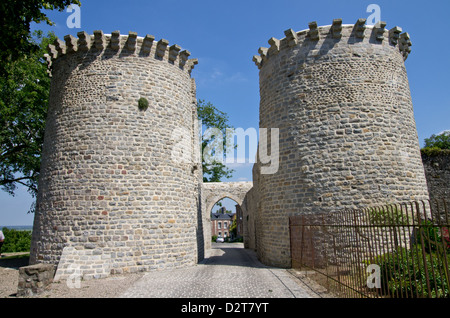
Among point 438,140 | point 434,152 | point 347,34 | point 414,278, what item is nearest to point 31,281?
point 414,278

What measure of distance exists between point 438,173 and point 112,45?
1559 centimetres

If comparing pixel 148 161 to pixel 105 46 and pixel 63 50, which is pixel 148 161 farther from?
pixel 63 50

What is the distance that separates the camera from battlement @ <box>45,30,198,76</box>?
1095 cm

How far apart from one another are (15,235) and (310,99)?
22266mm

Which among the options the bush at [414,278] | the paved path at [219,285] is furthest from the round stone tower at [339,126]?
the bush at [414,278]

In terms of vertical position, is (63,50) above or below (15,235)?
above

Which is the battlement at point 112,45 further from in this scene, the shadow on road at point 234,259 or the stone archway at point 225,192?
the stone archway at point 225,192

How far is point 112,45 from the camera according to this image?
1100 centimetres

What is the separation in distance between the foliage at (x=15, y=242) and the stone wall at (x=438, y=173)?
25.0m

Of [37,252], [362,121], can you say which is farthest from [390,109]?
[37,252]

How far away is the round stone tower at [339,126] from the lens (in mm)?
9633

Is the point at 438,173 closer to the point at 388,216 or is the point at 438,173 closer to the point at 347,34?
the point at 347,34


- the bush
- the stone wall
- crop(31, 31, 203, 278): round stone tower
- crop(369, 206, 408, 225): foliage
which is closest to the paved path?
crop(31, 31, 203, 278): round stone tower
